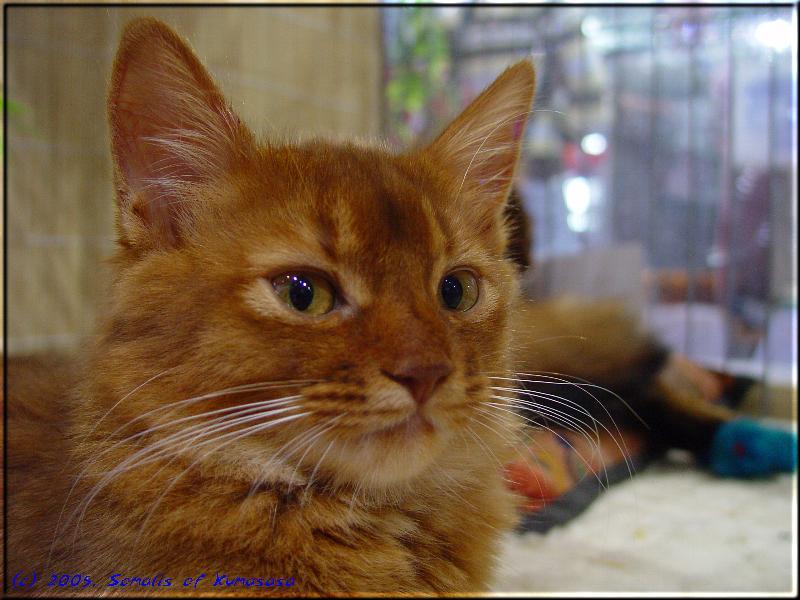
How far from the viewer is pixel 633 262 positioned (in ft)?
9.43

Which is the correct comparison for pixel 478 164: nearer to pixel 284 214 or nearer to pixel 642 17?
pixel 284 214

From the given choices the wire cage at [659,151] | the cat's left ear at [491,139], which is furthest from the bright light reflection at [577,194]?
the cat's left ear at [491,139]

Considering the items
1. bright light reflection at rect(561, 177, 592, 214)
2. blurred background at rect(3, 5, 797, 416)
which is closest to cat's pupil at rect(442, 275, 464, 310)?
blurred background at rect(3, 5, 797, 416)

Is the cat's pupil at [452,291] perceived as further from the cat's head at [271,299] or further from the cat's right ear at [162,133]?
the cat's right ear at [162,133]

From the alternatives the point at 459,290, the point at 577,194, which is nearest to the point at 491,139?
the point at 459,290

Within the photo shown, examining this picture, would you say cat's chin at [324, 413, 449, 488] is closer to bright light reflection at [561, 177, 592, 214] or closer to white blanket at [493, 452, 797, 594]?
white blanket at [493, 452, 797, 594]

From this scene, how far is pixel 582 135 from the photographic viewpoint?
280cm

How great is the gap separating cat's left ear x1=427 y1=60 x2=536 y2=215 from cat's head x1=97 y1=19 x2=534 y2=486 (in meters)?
0.20

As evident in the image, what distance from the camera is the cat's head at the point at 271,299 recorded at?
0.82 meters

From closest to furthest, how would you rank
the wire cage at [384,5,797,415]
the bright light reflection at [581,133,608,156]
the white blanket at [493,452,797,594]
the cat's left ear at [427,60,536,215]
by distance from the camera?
the cat's left ear at [427,60,536,215], the white blanket at [493,452,797,594], the wire cage at [384,5,797,415], the bright light reflection at [581,133,608,156]

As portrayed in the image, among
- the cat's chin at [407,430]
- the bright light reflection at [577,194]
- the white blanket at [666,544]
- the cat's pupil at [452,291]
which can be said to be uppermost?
the bright light reflection at [577,194]

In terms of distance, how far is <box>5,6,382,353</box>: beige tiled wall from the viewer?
1194 millimetres

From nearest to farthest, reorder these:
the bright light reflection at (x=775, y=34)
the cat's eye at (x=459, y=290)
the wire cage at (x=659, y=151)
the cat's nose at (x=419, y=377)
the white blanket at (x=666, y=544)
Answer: the cat's nose at (x=419, y=377), the cat's eye at (x=459, y=290), the white blanket at (x=666, y=544), the bright light reflection at (x=775, y=34), the wire cage at (x=659, y=151)

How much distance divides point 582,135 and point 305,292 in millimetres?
2228
